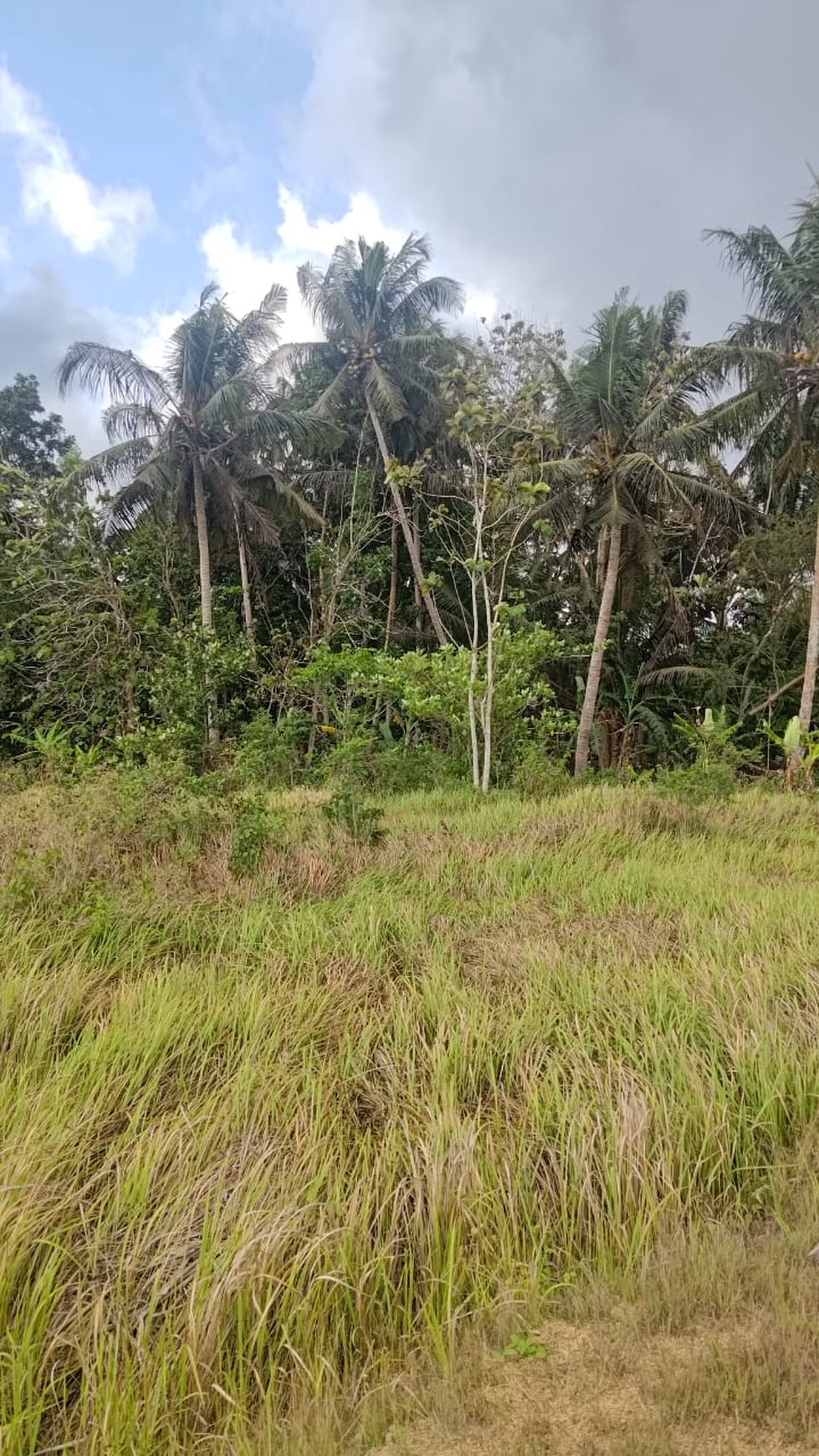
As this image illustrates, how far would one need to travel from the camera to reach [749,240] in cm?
1268

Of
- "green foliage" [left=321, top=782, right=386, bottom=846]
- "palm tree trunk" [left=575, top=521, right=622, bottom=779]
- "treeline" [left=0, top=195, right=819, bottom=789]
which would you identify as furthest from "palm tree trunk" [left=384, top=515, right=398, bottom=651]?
"green foliage" [left=321, top=782, right=386, bottom=846]

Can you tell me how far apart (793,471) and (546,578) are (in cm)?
608

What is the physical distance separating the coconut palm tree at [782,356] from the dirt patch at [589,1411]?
12.5m

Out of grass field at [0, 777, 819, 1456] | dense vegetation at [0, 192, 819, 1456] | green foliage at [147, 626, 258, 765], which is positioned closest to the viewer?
grass field at [0, 777, 819, 1456]

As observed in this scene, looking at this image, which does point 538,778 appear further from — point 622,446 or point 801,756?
point 622,446

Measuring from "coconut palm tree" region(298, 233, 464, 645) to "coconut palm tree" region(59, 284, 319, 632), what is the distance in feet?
4.23

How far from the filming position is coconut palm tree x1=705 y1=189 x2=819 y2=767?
1218 cm

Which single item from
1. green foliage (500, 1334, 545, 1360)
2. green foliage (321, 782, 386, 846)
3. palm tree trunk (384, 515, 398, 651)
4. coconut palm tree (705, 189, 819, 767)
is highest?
coconut palm tree (705, 189, 819, 767)

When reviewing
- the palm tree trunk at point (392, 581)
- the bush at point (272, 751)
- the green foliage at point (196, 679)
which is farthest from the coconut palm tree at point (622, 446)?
the green foliage at point (196, 679)

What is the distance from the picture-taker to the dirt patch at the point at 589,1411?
4.44ft

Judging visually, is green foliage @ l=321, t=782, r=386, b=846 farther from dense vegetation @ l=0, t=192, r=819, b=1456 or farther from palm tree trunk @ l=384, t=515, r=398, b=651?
palm tree trunk @ l=384, t=515, r=398, b=651

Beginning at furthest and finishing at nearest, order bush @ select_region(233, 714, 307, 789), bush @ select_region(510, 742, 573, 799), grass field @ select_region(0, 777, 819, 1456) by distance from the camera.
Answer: bush @ select_region(233, 714, 307, 789)
bush @ select_region(510, 742, 573, 799)
grass field @ select_region(0, 777, 819, 1456)

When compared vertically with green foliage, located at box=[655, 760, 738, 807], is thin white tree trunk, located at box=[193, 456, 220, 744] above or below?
above

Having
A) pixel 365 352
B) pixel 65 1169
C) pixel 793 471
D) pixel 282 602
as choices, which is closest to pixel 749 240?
pixel 793 471
